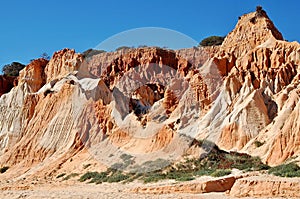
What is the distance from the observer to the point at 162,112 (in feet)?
141

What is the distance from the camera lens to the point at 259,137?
97.0ft

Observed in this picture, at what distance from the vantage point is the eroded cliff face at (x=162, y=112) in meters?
29.8

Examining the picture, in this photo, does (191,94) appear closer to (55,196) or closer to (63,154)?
(63,154)

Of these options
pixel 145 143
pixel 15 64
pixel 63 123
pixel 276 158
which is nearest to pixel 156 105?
pixel 63 123

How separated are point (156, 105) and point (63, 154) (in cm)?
1401

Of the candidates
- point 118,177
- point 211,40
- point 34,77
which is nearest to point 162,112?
point 34,77

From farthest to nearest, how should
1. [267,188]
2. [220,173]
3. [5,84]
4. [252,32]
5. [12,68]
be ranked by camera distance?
[12,68]
[5,84]
[252,32]
[220,173]
[267,188]

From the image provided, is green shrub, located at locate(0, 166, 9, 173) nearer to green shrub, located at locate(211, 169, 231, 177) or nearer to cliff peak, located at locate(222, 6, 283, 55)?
green shrub, located at locate(211, 169, 231, 177)

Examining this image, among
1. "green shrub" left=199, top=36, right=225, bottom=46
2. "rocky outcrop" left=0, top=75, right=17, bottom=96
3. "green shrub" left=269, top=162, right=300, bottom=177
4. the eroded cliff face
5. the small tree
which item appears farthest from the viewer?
"green shrub" left=199, top=36, right=225, bottom=46

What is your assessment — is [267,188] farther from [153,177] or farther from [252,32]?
Result: [252,32]

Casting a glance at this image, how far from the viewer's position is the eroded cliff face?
29766mm

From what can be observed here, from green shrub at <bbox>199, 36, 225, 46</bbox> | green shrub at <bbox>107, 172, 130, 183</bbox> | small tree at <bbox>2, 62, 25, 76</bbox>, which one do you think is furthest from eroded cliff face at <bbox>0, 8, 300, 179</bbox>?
small tree at <bbox>2, 62, 25, 76</bbox>

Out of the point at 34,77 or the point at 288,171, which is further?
the point at 34,77

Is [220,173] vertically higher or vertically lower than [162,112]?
lower
